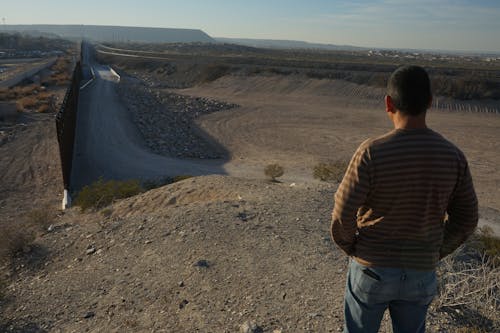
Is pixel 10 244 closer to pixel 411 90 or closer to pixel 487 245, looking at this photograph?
pixel 411 90

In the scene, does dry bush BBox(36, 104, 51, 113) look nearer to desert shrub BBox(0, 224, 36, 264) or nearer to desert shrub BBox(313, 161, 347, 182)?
desert shrub BBox(313, 161, 347, 182)

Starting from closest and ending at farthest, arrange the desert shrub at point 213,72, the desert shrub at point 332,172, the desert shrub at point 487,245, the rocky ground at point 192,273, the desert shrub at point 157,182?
the rocky ground at point 192,273 < the desert shrub at point 487,245 < the desert shrub at point 332,172 < the desert shrub at point 157,182 < the desert shrub at point 213,72

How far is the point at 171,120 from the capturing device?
27.9 meters

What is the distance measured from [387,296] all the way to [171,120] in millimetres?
26002

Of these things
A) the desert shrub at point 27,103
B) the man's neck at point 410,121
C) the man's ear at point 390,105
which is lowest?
the desert shrub at point 27,103

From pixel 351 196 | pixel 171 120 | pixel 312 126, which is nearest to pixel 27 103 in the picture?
pixel 171 120

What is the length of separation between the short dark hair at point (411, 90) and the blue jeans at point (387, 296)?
3.11ft

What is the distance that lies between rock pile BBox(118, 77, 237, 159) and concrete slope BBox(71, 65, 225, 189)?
0.76 metres

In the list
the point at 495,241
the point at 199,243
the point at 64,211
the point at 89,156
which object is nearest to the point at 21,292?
the point at 199,243

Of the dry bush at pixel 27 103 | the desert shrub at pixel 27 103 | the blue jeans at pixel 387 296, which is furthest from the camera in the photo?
the desert shrub at pixel 27 103

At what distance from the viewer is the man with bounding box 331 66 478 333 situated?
2.58 meters

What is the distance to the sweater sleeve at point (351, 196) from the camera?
2.60m

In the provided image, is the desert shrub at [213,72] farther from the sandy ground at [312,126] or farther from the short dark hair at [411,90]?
the short dark hair at [411,90]

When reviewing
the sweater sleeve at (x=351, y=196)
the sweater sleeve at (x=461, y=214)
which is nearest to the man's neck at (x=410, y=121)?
the sweater sleeve at (x=351, y=196)
